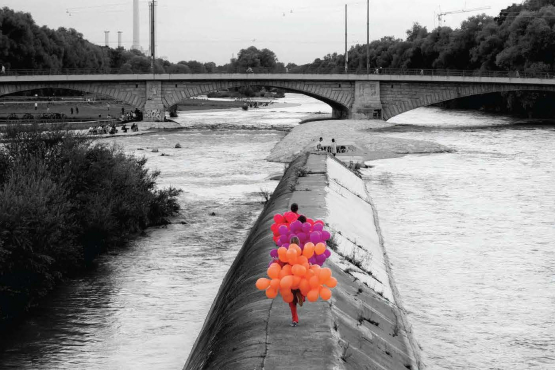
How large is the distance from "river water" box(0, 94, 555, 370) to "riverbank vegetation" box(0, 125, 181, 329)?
60 cm

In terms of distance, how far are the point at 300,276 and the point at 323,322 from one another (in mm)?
2846

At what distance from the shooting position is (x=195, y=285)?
2259cm

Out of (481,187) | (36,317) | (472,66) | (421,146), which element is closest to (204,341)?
(36,317)

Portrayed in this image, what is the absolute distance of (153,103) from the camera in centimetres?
8362

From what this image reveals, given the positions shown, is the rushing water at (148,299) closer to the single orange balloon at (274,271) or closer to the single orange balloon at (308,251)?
the single orange balloon at (274,271)

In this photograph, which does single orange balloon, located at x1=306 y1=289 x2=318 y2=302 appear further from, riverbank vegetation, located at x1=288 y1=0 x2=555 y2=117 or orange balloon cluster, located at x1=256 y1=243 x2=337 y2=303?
riverbank vegetation, located at x1=288 y1=0 x2=555 y2=117

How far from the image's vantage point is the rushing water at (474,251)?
17.6 meters

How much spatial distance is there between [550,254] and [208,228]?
11.5 meters

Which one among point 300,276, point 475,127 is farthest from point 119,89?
point 300,276

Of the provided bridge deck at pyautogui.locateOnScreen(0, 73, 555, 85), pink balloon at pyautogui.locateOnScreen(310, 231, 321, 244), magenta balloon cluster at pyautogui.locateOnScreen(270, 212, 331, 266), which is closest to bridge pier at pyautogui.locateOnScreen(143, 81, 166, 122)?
bridge deck at pyautogui.locateOnScreen(0, 73, 555, 85)

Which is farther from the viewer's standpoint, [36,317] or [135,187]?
[135,187]

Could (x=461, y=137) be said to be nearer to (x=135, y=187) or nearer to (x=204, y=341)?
(x=135, y=187)

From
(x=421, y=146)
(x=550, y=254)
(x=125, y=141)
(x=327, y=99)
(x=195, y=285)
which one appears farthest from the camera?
(x=327, y=99)

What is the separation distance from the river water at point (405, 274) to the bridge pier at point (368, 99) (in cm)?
Result: 3647
